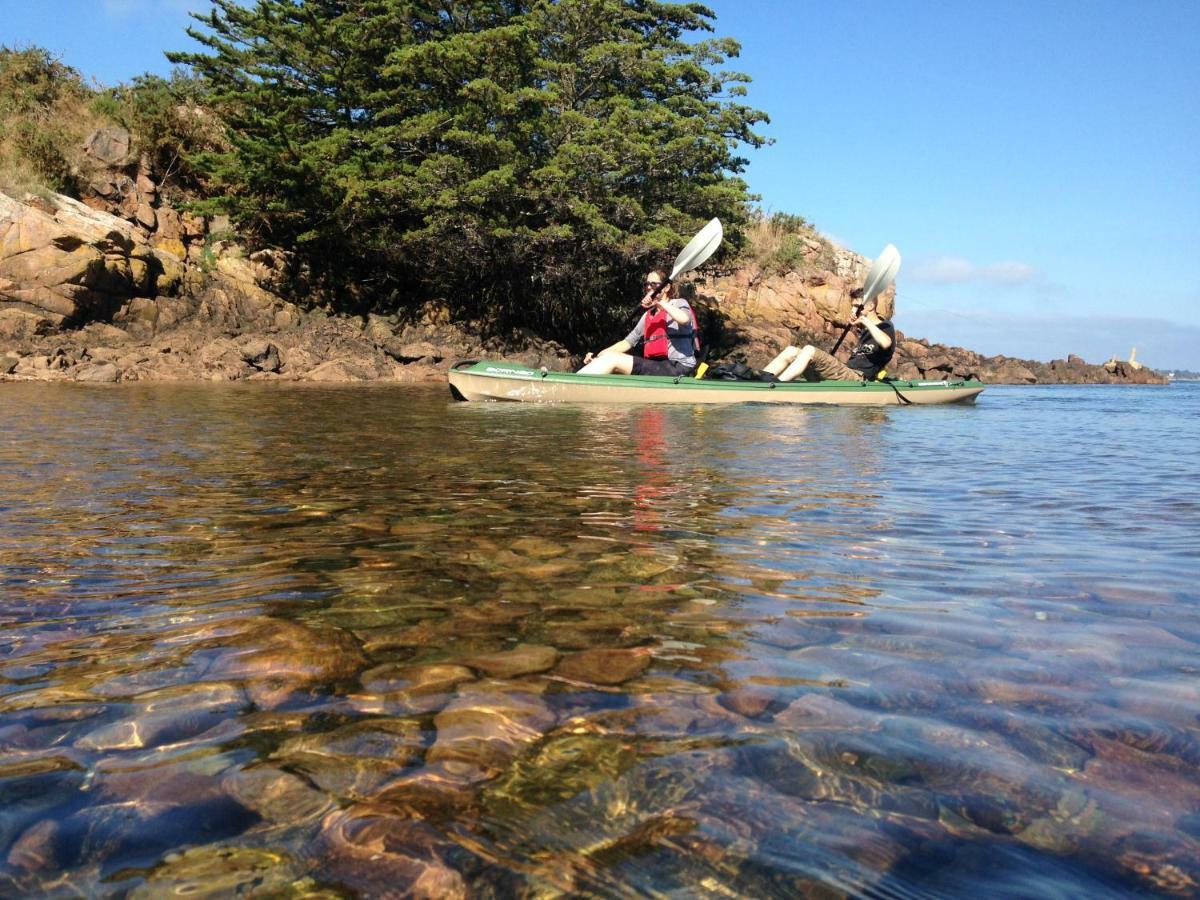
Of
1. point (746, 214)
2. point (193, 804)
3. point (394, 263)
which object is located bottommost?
point (193, 804)

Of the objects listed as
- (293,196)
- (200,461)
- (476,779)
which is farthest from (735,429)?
(293,196)

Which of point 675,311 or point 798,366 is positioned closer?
point 675,311

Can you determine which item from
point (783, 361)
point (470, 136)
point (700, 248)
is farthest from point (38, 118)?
point (783, 361)

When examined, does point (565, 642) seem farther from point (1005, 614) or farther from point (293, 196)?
point (293, 196)

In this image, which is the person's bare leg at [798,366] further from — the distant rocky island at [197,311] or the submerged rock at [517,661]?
the submerged rock at [517,661]

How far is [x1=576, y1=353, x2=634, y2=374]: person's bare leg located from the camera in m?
13.8

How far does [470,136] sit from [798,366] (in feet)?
35.9

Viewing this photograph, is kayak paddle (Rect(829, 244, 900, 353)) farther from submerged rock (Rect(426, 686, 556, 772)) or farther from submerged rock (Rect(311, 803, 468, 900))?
submerged rock (Rect(311, 803, 468, 900))

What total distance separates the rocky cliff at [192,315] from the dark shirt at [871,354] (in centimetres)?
930

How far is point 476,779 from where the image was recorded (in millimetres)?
1723

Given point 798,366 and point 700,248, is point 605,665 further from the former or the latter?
point 700,248

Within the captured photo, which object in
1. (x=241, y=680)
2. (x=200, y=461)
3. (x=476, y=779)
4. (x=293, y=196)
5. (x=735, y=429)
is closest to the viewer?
(x=476, y=779)

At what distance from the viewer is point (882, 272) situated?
1653cm

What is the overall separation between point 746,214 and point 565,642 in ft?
76.4
